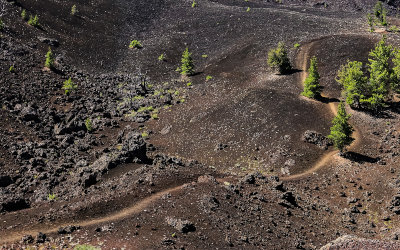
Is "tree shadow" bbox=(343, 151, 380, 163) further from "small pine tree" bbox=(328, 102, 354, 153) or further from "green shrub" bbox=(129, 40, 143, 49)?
"green shrub" bbox=(129, 40, 143, 49)

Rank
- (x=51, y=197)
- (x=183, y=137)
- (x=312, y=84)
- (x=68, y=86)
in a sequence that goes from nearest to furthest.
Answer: (x=51, y=197) < (x=183, y=137) < (x=312, y=84) < (x=68, y=86)

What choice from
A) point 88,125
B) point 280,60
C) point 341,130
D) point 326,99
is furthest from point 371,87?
point 88,125

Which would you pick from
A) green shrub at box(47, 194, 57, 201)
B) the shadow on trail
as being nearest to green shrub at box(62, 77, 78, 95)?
green shrub at box(47, 194, 57, 201)

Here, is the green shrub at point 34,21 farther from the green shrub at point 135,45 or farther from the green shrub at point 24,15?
the green shrub at point 135,45

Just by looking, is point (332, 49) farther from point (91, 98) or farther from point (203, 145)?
point (91, 98)

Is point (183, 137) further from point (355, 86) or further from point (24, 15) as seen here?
point (24, 15)

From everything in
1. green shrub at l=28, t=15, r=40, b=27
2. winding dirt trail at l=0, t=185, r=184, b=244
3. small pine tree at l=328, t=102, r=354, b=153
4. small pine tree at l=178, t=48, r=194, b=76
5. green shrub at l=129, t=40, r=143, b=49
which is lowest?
winding dirt trail at l=0, t=185, r=184, b=244

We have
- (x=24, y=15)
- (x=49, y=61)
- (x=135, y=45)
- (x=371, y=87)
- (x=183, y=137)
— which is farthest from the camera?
(x=135, y=45)

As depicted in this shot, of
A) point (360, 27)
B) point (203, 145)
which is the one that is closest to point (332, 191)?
point (203, 145)

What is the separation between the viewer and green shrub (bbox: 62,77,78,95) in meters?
61.6

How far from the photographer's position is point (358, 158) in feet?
148

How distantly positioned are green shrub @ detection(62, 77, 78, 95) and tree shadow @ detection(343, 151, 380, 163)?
4561 centimetres

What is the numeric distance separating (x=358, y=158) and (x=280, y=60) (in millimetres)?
25483

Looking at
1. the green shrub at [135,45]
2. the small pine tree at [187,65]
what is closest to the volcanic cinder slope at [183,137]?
the small pine tree at [187,65]
